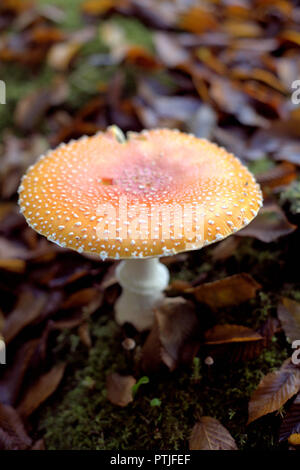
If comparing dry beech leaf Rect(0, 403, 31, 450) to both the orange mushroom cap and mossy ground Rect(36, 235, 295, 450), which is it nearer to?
mossy ground Rect(36, 235, 295, 450)

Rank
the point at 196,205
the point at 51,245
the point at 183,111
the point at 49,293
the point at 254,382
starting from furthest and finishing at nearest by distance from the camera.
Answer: the point at 183,111 < the point at 51,245 < the point at 49,293 < the point at 254,382 < the point at 196,205

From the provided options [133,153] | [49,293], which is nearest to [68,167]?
[133,153]

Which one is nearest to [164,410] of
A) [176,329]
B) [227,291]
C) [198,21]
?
[176,329]

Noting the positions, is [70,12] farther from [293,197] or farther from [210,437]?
[210,437]

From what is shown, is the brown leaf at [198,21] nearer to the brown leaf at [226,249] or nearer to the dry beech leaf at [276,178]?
the dry beech leaf at [276,178]

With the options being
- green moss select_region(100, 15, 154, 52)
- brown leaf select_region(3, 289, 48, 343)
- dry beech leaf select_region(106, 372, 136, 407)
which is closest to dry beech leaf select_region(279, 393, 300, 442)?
dry beech leaf select_region(106, 372, 136, 407)

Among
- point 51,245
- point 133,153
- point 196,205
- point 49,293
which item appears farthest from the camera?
point 51,245

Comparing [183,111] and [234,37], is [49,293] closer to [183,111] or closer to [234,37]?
[183,111]
